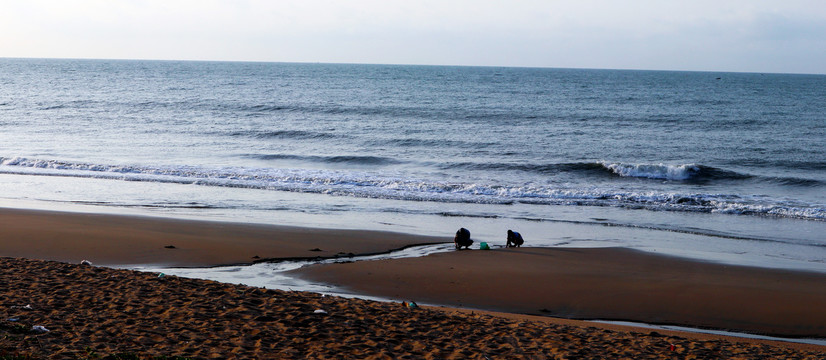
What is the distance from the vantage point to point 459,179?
75.9 ft

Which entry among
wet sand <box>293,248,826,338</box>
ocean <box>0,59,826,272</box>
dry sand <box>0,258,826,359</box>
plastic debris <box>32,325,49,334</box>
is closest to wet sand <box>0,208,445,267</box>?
ocean <box>0,59,826,272</box>

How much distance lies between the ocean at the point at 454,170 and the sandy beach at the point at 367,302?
2.07 metres

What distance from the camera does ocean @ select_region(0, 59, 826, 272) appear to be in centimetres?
1625

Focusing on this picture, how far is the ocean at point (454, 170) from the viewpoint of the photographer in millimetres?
16250

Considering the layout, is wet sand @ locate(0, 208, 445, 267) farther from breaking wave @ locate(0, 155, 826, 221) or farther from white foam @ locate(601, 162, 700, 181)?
white foam @ locate(601, 162, 700, 181)

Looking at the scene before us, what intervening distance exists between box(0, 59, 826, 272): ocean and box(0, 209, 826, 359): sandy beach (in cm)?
207

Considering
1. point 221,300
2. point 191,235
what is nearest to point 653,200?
point 191,235

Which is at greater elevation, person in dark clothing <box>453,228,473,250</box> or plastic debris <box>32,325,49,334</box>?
plastic debris <box>32,325,49,334</box>

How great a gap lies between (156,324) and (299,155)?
72.4 ft

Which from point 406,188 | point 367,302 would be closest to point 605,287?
point 367,302

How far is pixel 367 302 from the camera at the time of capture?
28.2 feet

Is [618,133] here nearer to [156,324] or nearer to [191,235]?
[191,235]

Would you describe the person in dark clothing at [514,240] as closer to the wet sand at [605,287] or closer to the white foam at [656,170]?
the wet sand at [605,287]

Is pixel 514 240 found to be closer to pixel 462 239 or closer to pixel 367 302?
pixel 462 239
